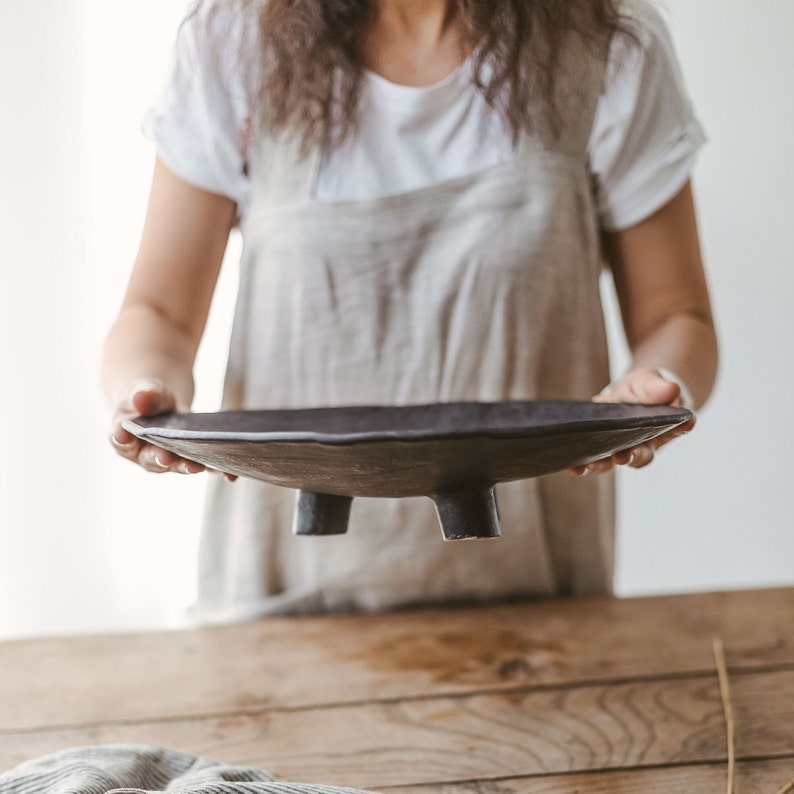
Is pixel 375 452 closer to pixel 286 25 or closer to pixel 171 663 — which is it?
pixel 171 663

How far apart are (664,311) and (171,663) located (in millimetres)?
554

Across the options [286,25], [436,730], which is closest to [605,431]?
[436,730]

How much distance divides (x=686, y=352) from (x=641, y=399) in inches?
7.2

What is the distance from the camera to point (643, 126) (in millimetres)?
826

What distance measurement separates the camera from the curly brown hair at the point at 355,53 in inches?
31.7

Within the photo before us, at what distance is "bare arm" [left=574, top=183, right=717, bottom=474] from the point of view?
78 centimetres

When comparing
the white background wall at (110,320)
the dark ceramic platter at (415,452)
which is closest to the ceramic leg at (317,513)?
the dark ceramic platter at (415,452)

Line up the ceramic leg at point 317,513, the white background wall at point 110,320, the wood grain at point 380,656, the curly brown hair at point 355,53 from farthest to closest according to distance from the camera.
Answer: the white background wall at point 110,320 < the curly brown hair at point 355,53 < the wood grain at point 380,656 < the ceramic leg at point 317,513

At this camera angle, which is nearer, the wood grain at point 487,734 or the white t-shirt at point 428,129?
the wood grain at point 487,734

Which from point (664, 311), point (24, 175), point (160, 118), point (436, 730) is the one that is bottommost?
point (436, 730)

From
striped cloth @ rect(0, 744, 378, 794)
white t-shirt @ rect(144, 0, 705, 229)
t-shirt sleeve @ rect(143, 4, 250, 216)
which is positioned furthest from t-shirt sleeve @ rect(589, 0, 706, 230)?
striped cloth @ rect(0, 744, 378, 794)

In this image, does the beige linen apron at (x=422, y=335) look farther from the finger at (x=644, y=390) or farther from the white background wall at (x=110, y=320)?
the white background wall at (x=110, y=320)

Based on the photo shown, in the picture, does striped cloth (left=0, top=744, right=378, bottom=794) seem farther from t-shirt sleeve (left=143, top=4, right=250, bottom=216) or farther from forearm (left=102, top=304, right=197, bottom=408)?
t-shirt sleeve (left=143, top=4, right=250, bottom=216)

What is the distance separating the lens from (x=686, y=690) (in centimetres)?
68
